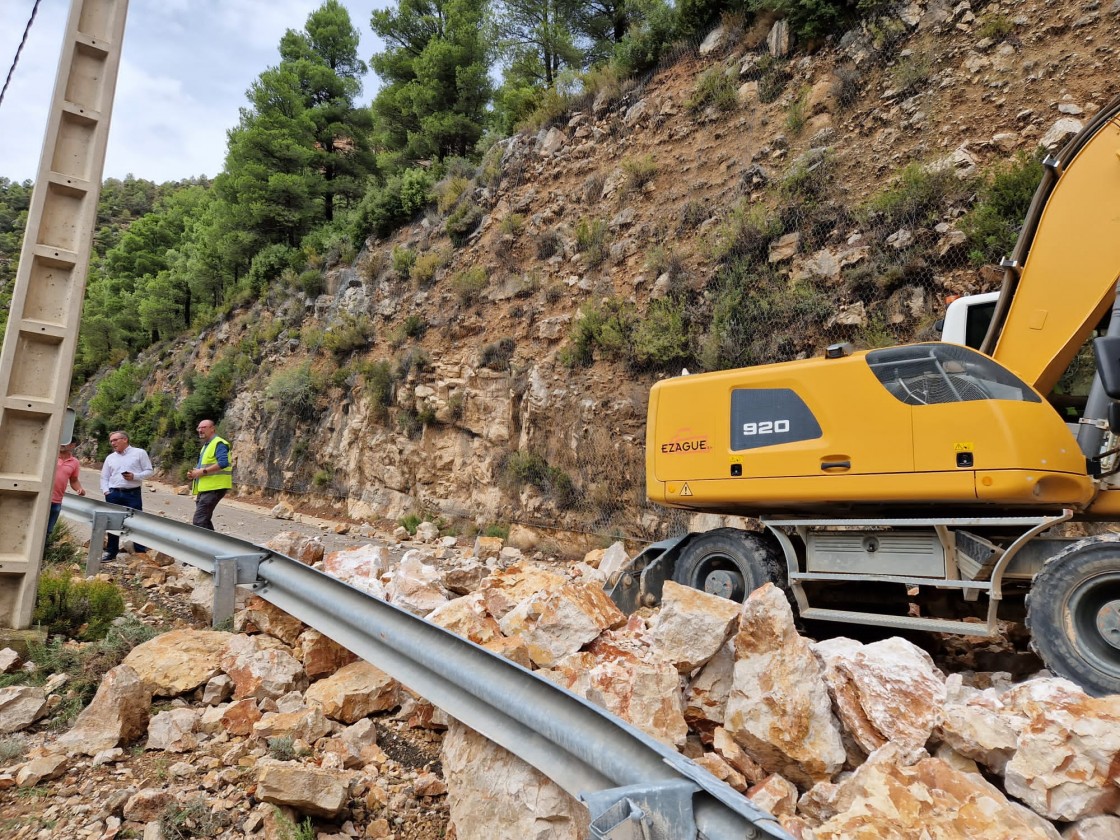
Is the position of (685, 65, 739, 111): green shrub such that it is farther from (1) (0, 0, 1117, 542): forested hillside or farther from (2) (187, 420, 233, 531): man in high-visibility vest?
(2) (187, 420, 233, 531): man in high-visibility vest

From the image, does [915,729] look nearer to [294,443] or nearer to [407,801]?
[407,801]

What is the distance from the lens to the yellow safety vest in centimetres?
857

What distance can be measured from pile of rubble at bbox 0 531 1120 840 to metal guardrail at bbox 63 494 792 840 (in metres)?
0.21

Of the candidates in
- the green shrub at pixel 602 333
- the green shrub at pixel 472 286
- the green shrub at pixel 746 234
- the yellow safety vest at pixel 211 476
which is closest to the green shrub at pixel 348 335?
the green shrub at pixel 472 286

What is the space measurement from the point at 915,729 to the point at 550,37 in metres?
22.0

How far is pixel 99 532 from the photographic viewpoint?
6477mm

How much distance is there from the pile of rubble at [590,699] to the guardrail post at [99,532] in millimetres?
2966

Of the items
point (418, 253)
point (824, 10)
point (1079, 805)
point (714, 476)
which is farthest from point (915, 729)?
point (418, 253)

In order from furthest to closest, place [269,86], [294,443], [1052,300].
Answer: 1. [269,86]
2. [294,443]
3. [1052,300]

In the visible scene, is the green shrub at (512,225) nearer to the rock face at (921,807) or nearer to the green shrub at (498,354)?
the green shrub at (498,354)

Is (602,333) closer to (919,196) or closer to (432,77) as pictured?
(919,196)

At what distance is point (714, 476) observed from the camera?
6117 millimetres

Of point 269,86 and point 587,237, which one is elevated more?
point 269,86

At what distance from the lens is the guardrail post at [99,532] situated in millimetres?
6262
